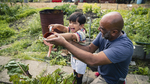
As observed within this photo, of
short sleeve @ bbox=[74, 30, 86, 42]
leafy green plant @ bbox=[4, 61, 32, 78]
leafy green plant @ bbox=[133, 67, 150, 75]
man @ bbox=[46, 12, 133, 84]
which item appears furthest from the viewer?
leafy green plant @ bbox=[133, 67, 150, 75]

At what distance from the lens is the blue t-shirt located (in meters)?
1.35

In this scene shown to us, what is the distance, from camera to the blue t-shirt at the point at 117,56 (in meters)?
1.35

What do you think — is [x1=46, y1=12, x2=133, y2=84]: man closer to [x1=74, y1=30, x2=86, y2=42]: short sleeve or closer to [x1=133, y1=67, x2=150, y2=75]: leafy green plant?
[x1=74, y1=30, x2=86, y2=42]: short sleeve

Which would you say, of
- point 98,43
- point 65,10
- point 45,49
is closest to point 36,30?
point 45,49

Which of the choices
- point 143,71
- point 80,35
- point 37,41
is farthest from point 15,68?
point 143,71

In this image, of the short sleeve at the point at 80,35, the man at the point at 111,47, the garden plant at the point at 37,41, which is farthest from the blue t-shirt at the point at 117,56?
the garden plant at the point at 37,41

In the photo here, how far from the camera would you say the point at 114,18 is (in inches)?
53.6

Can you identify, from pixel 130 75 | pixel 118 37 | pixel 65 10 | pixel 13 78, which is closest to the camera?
pixel 118 37

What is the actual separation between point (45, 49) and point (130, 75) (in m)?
3.05

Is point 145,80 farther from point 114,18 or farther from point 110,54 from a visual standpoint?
point 114,18

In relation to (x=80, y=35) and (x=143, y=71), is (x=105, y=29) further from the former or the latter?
(x=143, y=71)

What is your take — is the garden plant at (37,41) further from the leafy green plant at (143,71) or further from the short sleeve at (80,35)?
the short sleeve at (80,35)

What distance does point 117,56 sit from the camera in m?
1.35

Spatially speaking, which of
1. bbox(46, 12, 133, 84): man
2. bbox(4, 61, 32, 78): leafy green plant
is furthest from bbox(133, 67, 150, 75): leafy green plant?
bbox(4, 61, 32, 78): leafy green plant
